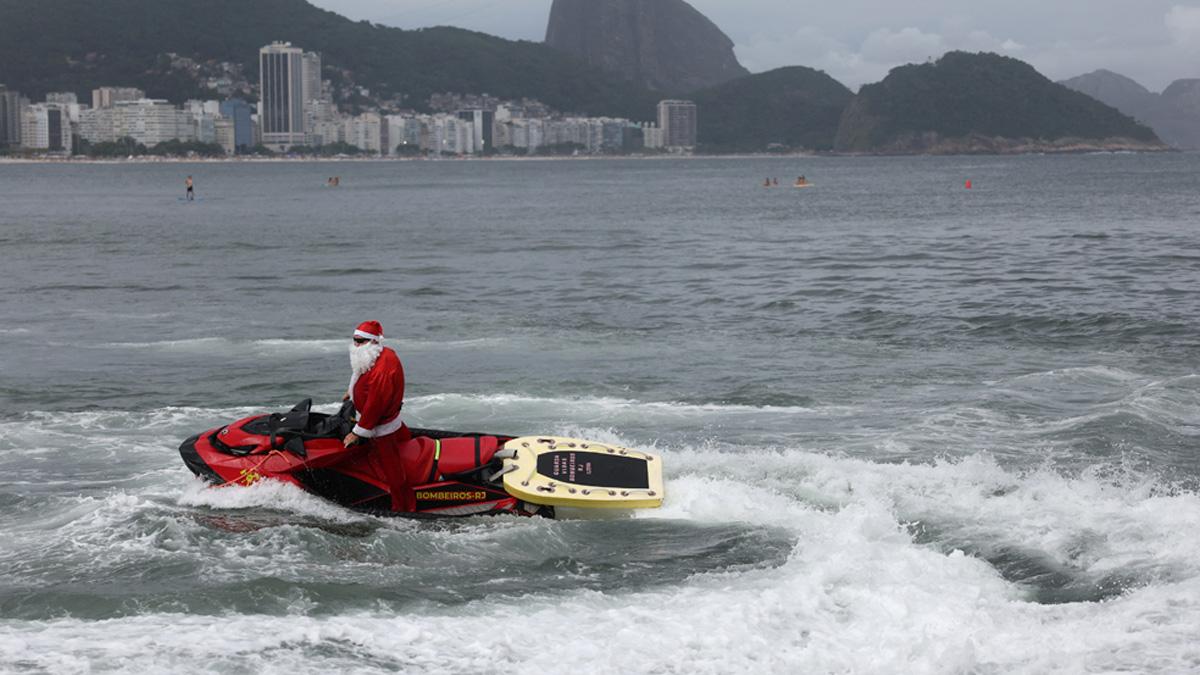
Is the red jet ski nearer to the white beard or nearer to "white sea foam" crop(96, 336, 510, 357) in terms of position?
the white beard

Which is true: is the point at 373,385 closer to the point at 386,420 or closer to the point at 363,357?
the point at 363,357

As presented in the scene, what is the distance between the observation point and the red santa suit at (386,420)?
11891mm

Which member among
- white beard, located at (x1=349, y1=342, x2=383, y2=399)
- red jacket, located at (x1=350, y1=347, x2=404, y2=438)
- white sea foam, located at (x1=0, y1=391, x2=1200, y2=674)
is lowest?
white sea foam, located at (x1=0, y1=391, x2=1200, y2=674)

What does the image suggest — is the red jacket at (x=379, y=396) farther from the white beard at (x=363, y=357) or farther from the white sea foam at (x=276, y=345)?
the white sea foam at (x=276, y=345)

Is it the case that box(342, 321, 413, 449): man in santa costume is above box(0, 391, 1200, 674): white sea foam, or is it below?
above

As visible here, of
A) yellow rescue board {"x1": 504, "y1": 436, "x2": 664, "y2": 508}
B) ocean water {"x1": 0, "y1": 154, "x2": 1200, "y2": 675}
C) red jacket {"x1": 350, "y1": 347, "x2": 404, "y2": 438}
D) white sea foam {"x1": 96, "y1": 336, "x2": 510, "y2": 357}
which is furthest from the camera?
white sea foam {"x1": 96, "y1": 336, "x2": 510, "y2": 357}

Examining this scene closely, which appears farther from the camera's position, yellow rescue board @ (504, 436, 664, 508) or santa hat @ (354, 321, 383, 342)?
yellow rescue board @ (504, 436, 664, 508)

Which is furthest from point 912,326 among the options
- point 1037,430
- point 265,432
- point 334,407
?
point 265,432

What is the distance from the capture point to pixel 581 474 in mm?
12656

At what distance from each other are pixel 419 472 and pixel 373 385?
1084 mm

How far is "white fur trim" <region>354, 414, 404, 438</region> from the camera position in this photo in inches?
472

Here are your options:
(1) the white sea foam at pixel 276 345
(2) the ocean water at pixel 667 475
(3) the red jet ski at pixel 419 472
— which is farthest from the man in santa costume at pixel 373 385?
(1) the white sea foam at pixel 276 345

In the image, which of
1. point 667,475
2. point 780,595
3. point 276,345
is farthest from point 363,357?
point 276,345

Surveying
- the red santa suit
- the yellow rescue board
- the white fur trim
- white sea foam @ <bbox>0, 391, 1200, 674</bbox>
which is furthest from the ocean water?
the white fur trim
